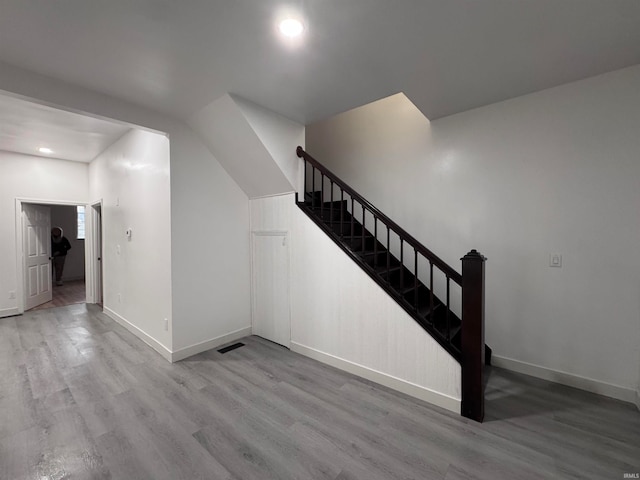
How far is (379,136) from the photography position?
3623mm

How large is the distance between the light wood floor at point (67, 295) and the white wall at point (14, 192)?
1.86ft

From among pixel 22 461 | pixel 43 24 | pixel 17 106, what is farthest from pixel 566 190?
pixel 17 106

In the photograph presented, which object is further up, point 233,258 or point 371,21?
point 371,21

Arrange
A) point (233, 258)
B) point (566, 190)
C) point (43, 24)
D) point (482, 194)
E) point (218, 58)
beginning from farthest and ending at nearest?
point (233, 258)
point (482, 194)
point (566, 190)
point (218, 58)
point (43, 24)

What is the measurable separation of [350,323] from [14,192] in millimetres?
6009

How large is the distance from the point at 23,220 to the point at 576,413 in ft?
25.6

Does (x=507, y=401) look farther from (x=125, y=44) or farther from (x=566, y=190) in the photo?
(x=125, y=44)

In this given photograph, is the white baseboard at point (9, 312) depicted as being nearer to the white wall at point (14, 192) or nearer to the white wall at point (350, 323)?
the white wall at point (14, 192)

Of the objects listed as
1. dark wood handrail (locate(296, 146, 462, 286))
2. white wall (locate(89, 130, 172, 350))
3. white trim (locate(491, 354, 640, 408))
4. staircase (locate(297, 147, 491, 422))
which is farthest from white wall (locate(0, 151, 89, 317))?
white trim (locate(491, 354, 640, 408))

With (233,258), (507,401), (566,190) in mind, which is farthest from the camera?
(233,258)

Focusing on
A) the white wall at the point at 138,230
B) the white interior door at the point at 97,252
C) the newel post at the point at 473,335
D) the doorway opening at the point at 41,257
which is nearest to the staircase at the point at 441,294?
the newel post at the point at 473,335

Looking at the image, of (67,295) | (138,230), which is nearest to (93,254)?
(67,295)

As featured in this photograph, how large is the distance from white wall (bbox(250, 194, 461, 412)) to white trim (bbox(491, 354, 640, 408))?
1083 millimetres

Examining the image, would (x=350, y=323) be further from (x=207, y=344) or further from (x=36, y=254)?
(x=36, y=254)
